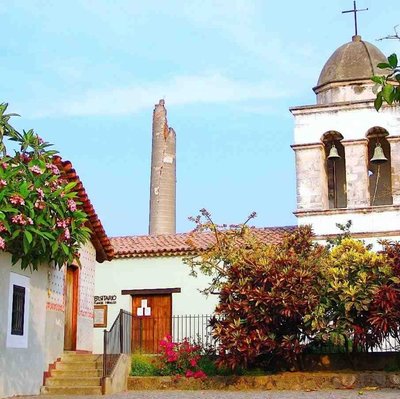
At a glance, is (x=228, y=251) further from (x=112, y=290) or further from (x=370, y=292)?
(x=112, y=290)

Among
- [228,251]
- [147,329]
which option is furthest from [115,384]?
[147,329]

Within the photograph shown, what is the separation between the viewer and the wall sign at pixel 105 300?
82.2ft

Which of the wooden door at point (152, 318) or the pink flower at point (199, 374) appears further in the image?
the wooden door at point (152, 318)

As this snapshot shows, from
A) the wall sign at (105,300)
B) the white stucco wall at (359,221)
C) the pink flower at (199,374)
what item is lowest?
the pink flower at (199,374)

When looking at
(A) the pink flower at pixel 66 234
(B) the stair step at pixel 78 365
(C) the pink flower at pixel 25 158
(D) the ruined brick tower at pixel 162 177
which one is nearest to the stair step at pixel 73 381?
(B) the stair step at pixel 78 365

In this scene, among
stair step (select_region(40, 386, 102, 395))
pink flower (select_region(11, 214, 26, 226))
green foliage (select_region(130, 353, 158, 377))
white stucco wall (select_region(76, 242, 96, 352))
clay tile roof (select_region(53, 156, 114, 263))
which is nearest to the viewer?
pink flower (select_region(11, 214, 26, 226))

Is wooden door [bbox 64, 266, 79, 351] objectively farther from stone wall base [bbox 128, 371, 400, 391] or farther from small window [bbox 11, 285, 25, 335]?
small window [bbox 11, 285, 25, 335]

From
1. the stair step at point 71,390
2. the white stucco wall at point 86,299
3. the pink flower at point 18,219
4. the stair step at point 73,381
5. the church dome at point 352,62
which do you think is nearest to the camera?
the pink flower at point 18,219

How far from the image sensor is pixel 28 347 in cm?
1428

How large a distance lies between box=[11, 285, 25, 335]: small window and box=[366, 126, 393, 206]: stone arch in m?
13.9

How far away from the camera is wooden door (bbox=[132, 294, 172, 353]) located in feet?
78.7

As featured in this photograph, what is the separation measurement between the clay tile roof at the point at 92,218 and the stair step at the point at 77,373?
138 inches

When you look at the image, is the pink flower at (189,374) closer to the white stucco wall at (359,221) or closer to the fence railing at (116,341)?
the fence railing at (116,341)

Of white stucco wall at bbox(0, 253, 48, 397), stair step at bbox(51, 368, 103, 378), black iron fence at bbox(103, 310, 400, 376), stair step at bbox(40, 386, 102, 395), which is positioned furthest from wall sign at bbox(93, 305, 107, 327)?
stair step at bbox(40, 386, 102, 395)
